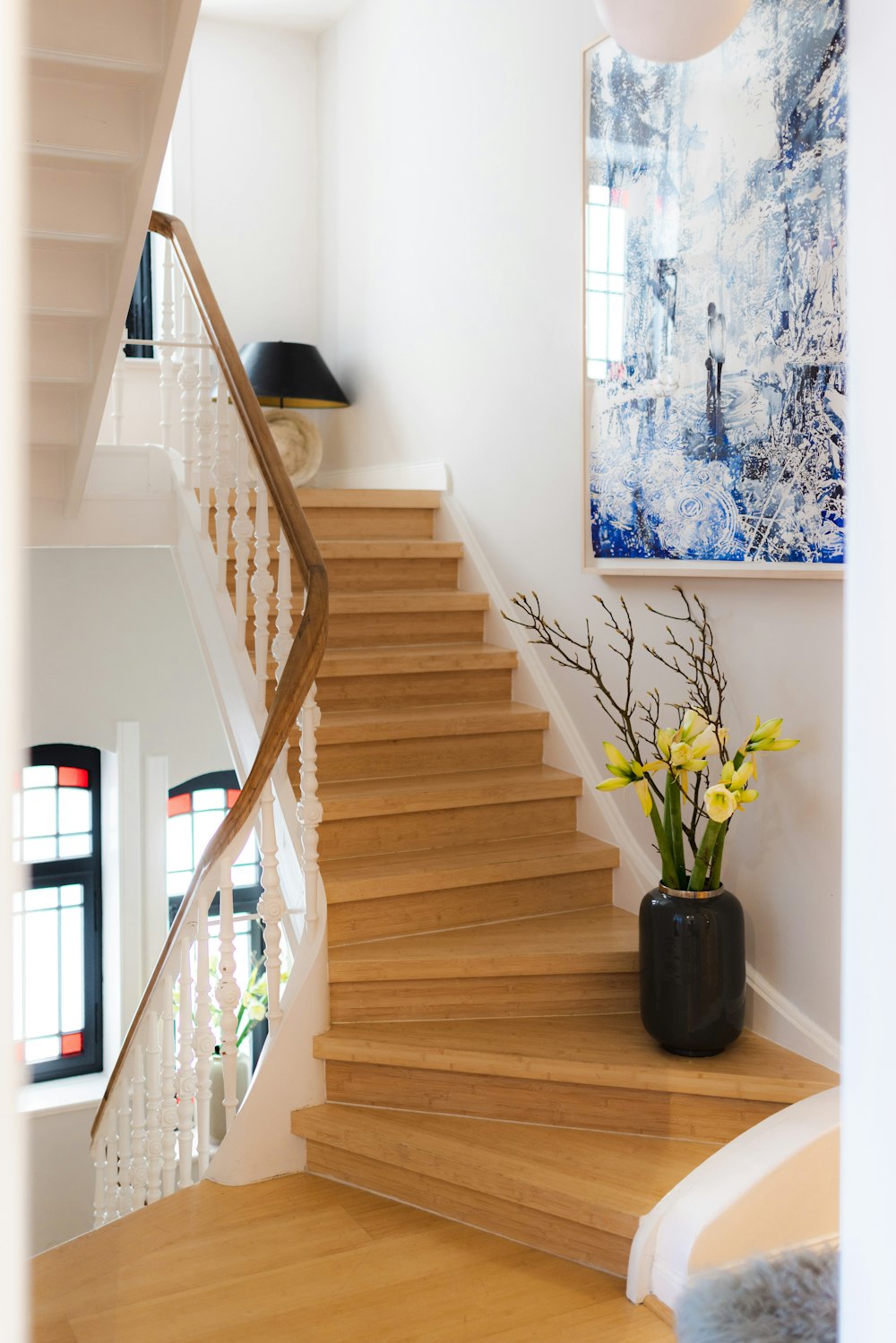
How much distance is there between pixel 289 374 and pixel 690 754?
373 centimetres

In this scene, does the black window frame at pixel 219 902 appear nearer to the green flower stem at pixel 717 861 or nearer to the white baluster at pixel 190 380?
the white baluster at pixel 190 380

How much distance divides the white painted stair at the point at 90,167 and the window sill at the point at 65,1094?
146 inches

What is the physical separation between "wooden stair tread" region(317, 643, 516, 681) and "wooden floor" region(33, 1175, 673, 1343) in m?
1.87

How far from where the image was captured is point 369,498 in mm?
5062

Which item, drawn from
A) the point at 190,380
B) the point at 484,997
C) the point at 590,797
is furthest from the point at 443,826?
the point at 190,380

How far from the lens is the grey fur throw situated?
39.9 inches

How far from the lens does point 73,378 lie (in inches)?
143

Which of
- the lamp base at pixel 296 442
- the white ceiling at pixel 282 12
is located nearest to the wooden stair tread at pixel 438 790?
the lamp base at pixel 296 442

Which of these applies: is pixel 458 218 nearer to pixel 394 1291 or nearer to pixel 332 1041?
pixel 332 1041

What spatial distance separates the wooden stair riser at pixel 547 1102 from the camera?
2.89 metres

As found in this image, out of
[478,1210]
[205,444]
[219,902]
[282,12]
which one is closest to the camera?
[478,1210]

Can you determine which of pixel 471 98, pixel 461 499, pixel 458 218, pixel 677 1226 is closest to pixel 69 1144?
pixel 461 499

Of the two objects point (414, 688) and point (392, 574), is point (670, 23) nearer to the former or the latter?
point (414, 688)

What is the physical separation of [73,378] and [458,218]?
2.13 meters
